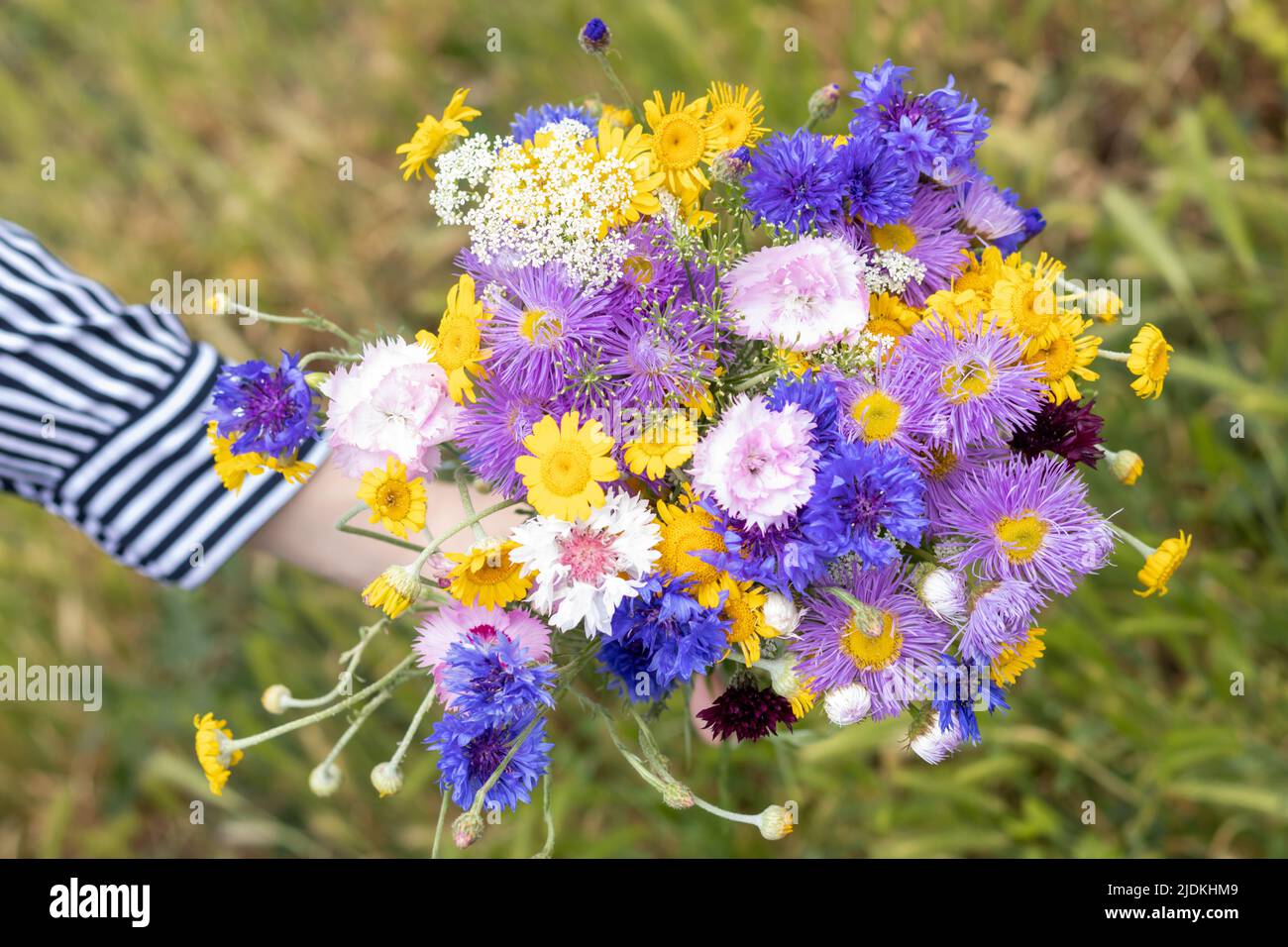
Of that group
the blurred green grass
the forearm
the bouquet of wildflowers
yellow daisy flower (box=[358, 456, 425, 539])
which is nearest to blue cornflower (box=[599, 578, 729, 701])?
the bouquet of wildflowers

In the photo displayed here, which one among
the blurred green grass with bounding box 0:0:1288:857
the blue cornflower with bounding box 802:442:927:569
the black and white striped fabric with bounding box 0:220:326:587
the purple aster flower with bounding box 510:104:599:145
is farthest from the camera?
the blurred green grass with bounding box 0:0:1288:857

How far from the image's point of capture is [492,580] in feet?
1.56

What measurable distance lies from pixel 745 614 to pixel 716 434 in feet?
0.29

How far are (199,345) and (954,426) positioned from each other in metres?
0.60

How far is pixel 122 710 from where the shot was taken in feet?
4.57

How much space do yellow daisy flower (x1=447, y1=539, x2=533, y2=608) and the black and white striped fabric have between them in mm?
296

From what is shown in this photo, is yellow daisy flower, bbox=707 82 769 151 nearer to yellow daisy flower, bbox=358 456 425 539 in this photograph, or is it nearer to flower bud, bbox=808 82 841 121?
flower bud, bbox=808 82 841 121

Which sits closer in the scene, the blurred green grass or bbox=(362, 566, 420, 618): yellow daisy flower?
bbox=(362, 566, 420, 618): yellow daisy flower

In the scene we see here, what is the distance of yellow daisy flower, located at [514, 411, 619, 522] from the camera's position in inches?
17.5

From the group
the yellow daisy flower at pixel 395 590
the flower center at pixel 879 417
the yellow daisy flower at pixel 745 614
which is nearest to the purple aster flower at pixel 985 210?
the flower center at pixel 879 417

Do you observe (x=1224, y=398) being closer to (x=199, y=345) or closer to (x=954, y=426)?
(x=954, y=426)

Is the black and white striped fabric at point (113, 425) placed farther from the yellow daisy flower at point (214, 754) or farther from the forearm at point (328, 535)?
the yellow daisy flower at point (214, 754)

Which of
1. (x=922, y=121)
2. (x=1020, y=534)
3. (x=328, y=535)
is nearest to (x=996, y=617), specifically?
(x=1020, y=534)
